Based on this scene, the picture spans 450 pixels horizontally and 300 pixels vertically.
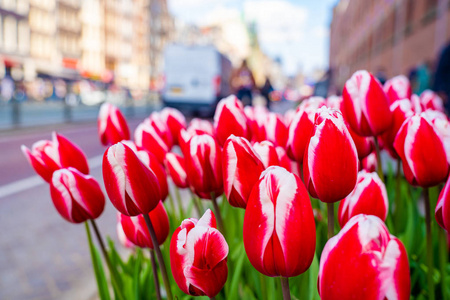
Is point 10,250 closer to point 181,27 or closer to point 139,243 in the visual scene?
point 139,243

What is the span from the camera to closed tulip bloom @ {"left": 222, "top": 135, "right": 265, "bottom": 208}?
0.80 m

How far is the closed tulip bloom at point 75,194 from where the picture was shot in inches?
38.3

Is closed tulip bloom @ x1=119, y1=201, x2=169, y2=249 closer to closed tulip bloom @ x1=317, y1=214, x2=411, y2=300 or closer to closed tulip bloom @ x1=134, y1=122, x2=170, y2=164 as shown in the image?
closed tulip bloom @ x1=134, y1=122, x2=170, y2=164

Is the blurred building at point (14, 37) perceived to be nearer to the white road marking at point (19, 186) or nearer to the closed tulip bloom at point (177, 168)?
the white road marking at point (19, 186)

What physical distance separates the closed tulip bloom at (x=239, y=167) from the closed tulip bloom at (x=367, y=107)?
362mm

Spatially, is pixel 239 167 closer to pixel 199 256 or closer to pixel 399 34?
pixel 199 256

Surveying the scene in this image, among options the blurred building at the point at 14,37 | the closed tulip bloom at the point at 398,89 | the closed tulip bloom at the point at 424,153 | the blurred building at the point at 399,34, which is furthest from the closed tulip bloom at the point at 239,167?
the blurred building at the point at 14,37

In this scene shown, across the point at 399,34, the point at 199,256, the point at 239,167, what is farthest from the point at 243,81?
the point at 399,34

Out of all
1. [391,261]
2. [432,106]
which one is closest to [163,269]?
[391,261]

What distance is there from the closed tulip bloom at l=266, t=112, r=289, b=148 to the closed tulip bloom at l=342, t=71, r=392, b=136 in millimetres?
244

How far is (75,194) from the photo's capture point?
0.97 m

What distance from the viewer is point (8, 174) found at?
8.06 m

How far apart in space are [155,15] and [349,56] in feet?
125

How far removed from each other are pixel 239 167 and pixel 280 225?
188mm
